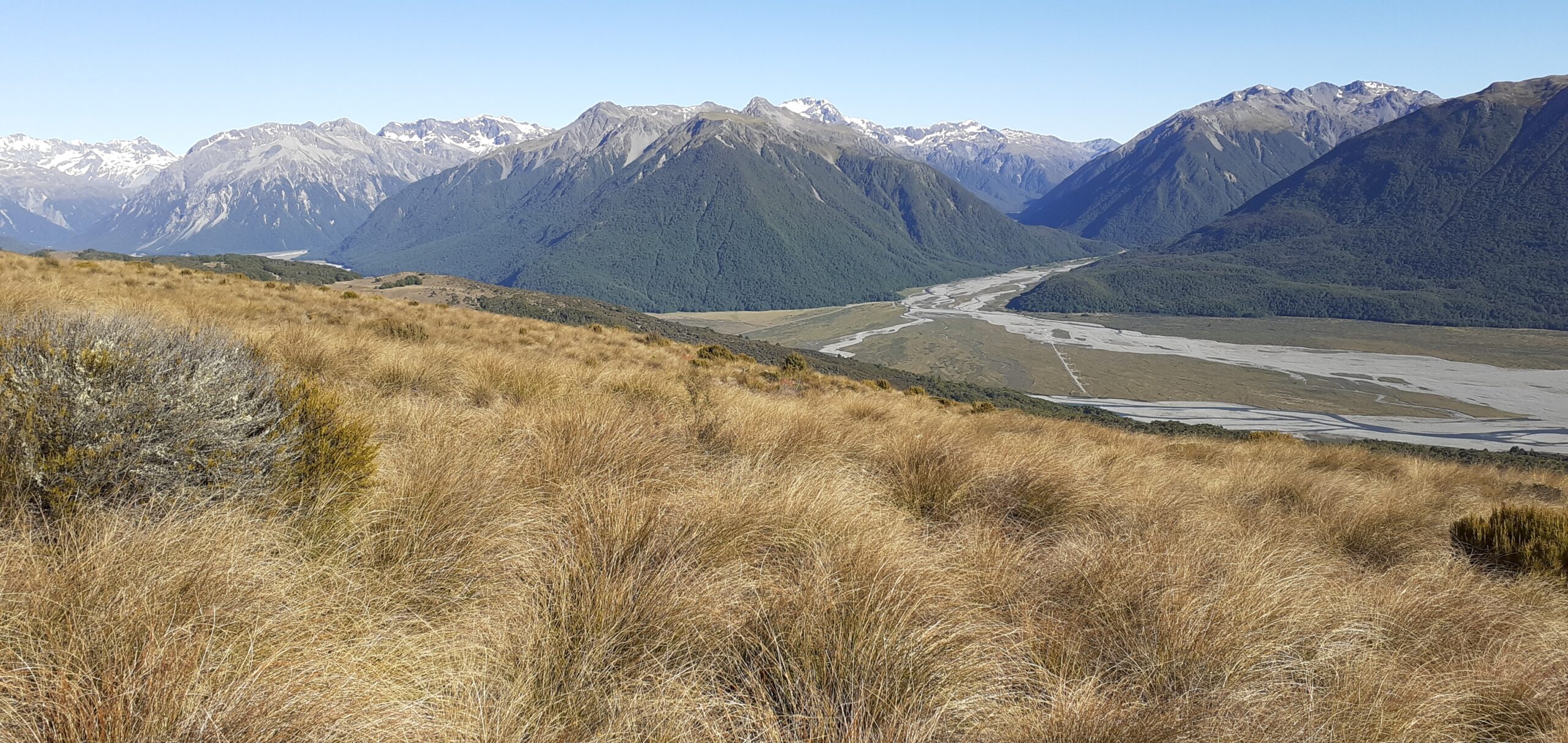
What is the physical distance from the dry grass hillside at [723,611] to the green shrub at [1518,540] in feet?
1.49

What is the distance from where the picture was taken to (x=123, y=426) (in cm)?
304

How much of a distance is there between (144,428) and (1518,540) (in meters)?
9.01

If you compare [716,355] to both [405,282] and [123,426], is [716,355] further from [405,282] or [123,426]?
[405,282]

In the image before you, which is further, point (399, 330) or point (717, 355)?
point (717, 355)

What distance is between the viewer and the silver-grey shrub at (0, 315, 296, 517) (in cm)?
282

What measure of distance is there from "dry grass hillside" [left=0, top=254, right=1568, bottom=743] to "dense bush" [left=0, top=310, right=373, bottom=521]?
0.40 ft

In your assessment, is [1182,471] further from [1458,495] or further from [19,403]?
[19,403]

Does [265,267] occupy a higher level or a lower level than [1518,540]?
higher

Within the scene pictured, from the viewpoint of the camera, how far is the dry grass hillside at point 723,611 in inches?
78.9

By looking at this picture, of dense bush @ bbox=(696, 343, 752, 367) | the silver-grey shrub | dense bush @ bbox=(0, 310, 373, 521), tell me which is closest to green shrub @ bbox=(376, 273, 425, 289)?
dense bush @ bbox=(696, 343, 752, 367)

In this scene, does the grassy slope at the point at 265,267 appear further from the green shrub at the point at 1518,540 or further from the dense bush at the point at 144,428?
the green shrub at the point at 1518,540

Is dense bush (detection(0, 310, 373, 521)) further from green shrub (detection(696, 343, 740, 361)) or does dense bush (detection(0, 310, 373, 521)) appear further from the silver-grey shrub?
green shrub (detection(696, 343, 740, 361))

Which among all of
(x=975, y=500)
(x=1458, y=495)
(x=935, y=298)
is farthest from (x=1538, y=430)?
(x=935, y=298)

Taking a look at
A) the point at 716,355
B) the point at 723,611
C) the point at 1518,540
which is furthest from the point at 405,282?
the point at 1518,540
